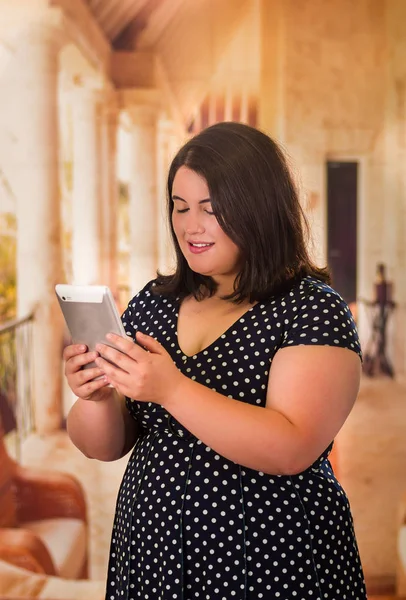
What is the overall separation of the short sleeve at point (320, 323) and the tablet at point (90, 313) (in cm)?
29

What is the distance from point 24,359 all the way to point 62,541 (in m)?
0.75

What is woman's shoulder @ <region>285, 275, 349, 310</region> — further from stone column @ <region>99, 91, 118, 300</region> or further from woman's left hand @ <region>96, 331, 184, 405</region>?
stone column @ <region>99, 91, 118, 300</region>

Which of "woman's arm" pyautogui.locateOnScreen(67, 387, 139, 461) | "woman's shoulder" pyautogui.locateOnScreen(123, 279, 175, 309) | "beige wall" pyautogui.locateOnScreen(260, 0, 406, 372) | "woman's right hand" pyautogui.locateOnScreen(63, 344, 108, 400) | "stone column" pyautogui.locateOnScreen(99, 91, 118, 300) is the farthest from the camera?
"stone column" pyautogui.locateOnScreen(99, 91, 118, 300)

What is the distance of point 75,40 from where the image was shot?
2881mm

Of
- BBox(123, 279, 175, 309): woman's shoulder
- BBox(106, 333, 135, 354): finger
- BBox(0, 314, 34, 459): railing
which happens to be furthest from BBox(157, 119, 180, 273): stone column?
BBox(106, 333, 135, 354): finger

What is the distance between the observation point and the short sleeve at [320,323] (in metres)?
1.23

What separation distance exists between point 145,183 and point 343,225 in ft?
2.62

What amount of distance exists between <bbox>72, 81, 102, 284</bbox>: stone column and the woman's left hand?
1.85 metres

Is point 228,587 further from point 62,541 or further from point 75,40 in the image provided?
point 75,40

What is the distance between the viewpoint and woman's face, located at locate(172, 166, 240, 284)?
1.29m

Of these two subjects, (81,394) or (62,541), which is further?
(62,541)

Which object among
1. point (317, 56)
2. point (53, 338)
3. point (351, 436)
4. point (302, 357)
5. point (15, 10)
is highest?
point (15, 10)

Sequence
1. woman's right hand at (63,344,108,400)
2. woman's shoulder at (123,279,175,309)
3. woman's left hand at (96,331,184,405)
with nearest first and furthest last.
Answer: woman's left hand at (96,331,184,405), woman's right hand at (63,344,108,400), woman's shoulder at (123,279,175,309)

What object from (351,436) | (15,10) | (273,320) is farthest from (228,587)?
(15,10)
